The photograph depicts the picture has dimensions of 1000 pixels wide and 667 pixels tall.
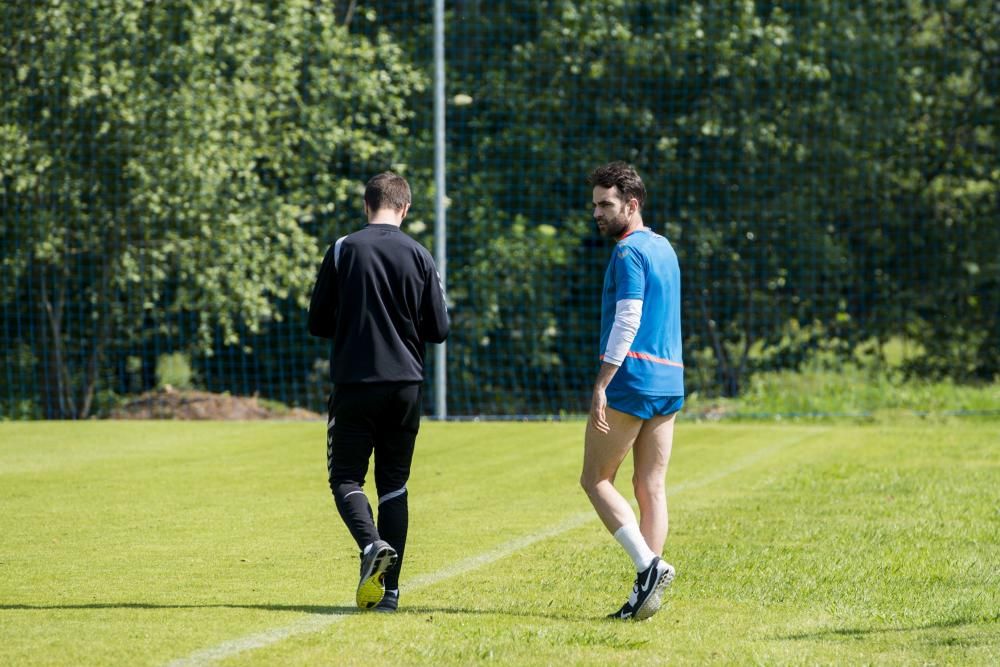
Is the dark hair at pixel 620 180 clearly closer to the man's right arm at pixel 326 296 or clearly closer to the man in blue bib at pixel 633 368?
the man in blue bib at pixel 633 368

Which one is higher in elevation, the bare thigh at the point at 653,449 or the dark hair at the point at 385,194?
the dark hair at the point at 385,194

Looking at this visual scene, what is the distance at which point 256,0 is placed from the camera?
19297 millimetres

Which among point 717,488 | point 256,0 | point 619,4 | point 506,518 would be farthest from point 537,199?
point 506,518

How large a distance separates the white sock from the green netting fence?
13.0 m

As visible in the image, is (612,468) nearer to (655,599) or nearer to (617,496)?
(617,496)

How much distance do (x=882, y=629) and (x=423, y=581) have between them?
2.17 metres

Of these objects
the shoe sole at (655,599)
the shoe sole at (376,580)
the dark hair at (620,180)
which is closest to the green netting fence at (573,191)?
the shoe sole at (376,580)

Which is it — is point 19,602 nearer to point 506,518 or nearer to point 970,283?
point 506,518

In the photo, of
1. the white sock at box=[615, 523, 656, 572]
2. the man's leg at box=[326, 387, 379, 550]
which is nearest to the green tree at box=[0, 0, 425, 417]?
the man's leg at box=[326, 387, 379, 550]

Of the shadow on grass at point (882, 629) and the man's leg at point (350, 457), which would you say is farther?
the man's leg at point (350, 457)

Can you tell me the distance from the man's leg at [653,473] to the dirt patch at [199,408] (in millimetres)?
11949

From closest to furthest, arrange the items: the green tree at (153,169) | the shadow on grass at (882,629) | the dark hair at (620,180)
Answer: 1. the shadow on grass at (882,629)
2. the dark hair at (620,180)
3. the green tree at (153,169)

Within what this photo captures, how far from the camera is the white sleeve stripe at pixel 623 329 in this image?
19.6ft

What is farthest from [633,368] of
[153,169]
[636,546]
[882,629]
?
[153,169]
